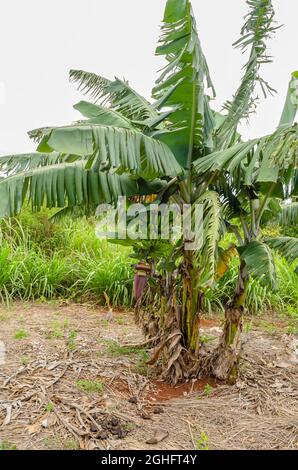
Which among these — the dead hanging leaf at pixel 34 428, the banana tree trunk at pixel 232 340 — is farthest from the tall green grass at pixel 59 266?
the dead hanging leaf at pixel 34 428

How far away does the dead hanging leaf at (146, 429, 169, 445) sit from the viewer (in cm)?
274

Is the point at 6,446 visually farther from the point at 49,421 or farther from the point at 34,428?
the point at 49,421

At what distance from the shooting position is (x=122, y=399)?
3.35 meters

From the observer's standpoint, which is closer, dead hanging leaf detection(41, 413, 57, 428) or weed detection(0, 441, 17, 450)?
weed detection(0, 441, 17, 450)

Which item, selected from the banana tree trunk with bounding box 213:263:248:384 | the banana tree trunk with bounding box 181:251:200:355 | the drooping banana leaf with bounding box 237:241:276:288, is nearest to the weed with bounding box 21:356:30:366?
the banana tree trunk with bounding box 181:251:200:355

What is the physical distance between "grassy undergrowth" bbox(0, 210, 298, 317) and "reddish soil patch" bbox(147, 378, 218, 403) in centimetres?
254

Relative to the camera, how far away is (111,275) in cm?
670

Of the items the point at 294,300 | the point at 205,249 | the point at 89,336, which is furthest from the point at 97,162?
the point at 294,300

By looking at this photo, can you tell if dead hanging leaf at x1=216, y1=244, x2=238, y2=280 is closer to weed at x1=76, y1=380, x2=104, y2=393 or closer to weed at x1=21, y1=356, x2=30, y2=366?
weed at x1=76, y1=380, x2=104, y2=393

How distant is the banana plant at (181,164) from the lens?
2764mm

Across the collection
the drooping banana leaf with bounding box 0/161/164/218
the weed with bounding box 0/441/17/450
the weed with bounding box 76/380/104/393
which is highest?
the drooping banana leaf with bounding box 0/161/164/218

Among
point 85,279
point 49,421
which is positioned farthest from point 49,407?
point 85,279

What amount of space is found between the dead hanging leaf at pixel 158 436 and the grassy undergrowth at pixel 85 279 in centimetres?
343

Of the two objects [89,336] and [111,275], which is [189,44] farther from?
[111,275]
